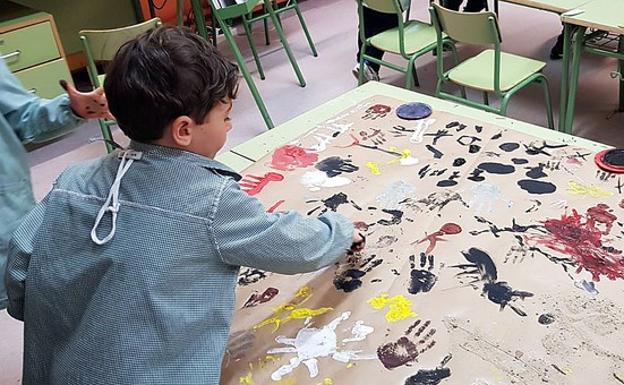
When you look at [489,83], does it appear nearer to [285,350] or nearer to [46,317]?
[285,350]

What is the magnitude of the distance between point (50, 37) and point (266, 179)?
2.27 metres

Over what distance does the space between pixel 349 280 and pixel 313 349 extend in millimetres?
171

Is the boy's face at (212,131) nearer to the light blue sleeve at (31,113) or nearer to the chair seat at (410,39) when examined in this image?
the light blue sleeve at (31,113)

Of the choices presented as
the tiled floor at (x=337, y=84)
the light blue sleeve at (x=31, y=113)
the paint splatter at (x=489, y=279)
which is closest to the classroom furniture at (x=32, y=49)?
the tiled floor at (x=337, y=84)

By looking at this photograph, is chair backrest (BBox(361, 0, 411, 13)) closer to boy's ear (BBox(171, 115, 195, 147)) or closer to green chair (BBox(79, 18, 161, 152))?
green chair (BBox(79, 18, 161, 152))

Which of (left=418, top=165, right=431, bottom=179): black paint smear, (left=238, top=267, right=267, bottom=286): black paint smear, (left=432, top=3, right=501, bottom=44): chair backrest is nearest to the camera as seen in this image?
(left=238, top=267, right=267, bottom=286): black paint smear

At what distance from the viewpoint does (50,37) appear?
3.31 metres

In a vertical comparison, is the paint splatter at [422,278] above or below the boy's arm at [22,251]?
below

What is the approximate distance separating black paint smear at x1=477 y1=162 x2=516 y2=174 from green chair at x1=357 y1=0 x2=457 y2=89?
1.60 m

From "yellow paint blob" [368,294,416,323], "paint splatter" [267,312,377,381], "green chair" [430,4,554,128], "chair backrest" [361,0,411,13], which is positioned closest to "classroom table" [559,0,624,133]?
"green chair" [430,4,554,128]

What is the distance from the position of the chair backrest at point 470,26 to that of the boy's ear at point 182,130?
1.69 metres

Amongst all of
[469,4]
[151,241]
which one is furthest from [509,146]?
[469,4]

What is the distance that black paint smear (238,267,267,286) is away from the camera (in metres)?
1.24

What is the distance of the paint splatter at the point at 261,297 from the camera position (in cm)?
119
